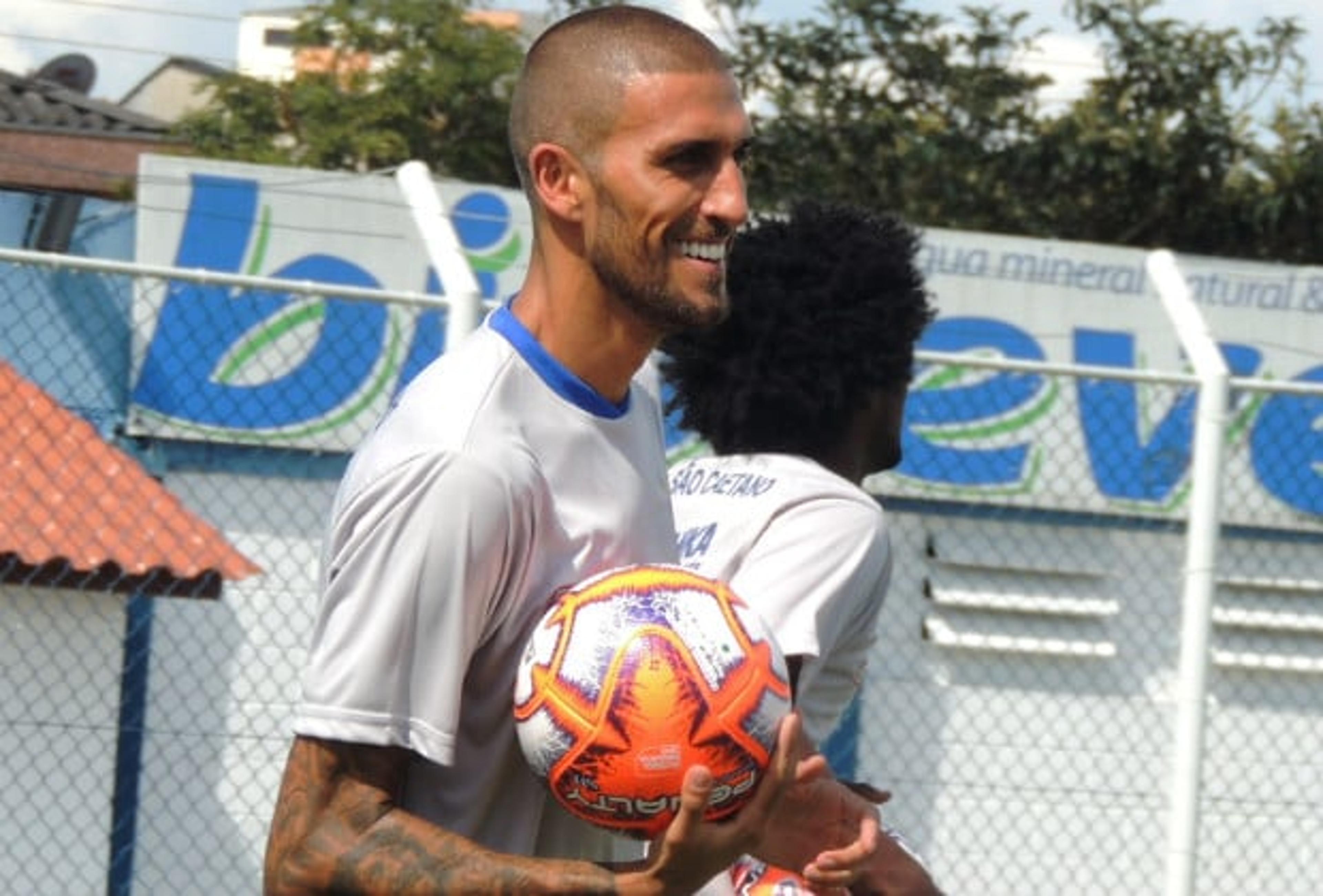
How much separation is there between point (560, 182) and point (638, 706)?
586 millimetres

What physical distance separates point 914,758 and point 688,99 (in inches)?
246

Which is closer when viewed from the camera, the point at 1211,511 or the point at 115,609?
the point at 1211,511

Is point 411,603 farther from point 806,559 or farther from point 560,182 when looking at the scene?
point 806,559

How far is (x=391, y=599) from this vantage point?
2.45 meters

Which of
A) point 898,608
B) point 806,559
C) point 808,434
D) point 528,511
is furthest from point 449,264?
point 898,608

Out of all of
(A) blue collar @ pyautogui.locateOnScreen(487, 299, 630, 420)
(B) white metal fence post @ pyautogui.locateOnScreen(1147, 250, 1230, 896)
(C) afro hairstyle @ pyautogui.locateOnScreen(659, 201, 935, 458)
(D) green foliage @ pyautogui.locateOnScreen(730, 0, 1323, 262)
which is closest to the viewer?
(A) blue collar @ pyautogui.locateOnScreen(487, 299, 630, 420)

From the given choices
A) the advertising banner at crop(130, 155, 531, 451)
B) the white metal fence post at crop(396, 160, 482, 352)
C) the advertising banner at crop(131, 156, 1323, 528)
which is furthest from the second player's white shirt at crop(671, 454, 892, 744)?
the advertising banner at crop(131, 156, 1323, 528)

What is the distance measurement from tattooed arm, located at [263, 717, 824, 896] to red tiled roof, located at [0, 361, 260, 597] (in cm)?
465

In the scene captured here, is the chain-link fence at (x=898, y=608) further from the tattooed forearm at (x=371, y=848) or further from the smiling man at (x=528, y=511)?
the tattooed forearm at (x=371, y=848)

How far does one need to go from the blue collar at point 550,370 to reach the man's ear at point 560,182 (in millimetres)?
123

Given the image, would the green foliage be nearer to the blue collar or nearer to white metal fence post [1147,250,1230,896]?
white metal fence post [1147,250,1230,896]

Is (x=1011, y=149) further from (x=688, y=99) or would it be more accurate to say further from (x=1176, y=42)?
(x=688, y=99)

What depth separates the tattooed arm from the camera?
2451 millimetres

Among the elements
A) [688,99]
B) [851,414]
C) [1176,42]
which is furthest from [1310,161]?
[688,99]
